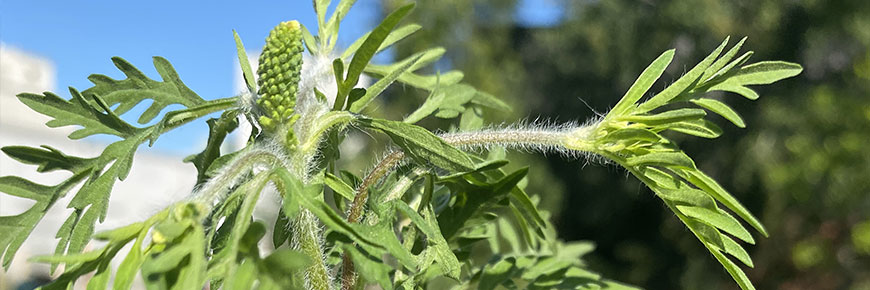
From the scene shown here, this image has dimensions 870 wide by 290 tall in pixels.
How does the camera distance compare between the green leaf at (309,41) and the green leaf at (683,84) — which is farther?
the green leaf at (309,41)

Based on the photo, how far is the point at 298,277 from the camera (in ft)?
1.54

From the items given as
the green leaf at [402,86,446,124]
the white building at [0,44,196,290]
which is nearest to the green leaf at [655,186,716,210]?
the green leaf at [402,86,446,124]

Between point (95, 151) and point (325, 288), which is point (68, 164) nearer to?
point (325, 288)

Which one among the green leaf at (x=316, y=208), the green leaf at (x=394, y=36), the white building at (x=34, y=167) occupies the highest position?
the white building at (x=34, y=167)

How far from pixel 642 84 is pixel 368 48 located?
0.67ft

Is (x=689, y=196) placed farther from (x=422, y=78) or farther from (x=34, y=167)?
(x=34, y=167)

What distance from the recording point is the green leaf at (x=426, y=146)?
45 centimetres

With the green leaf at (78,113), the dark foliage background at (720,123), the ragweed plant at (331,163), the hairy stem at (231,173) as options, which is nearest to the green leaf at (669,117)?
the ragweed plant at (331,163)

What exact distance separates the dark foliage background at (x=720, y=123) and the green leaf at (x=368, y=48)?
2.60m

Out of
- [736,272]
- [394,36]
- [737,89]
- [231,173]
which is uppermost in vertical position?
[394,36]

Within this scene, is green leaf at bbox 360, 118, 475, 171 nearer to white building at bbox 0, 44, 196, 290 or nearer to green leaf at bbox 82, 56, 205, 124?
green leaf at bbox 82, 56, 205, 124

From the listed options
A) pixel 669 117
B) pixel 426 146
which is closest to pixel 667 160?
pixel 669 117

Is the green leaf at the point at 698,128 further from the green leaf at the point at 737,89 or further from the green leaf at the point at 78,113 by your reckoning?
the green leaf at the point at 78,113

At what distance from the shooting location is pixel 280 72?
49cm
